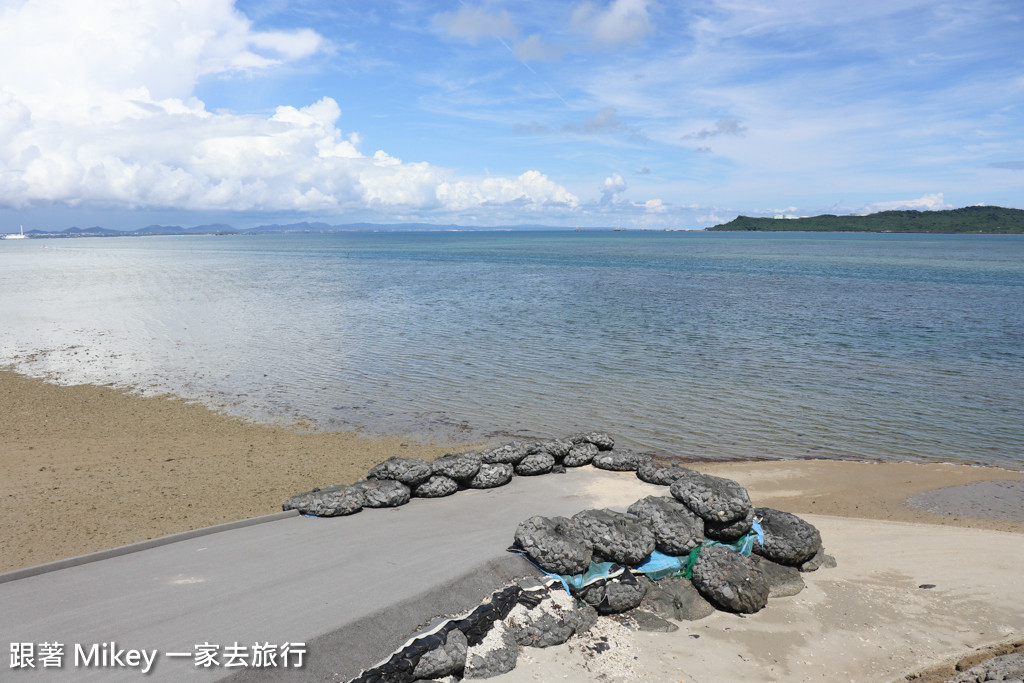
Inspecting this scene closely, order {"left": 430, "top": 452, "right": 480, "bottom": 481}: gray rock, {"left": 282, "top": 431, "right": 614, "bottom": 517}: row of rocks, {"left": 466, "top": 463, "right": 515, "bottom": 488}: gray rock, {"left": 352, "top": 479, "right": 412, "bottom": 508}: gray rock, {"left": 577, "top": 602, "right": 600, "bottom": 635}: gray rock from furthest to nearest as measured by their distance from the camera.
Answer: {"left": 466, "top": 463, "right": 515, "bottom": 488}: gray rock → {"left": 430, "top": 452, "right": 480, "bottom": 481}: gray rock → {"left": 352, "top": 479, "right": 412, "bottom": 508}: gray rock → {"left": 282, "top": 431, "right": 614, "bottom": 517}: row of rocks → {"left": 577, "top": 602, "right": 600, "bottom": 635}: gray rock

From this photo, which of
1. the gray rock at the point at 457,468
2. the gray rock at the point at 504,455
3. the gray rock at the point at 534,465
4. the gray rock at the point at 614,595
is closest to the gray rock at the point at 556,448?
the gray rock at the point at 534,465

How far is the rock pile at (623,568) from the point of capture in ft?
24.2

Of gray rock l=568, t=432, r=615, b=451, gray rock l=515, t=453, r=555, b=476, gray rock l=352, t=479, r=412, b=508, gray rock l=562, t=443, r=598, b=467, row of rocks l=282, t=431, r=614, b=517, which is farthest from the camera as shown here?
gray rock l=568, t=432, r=615, b=451

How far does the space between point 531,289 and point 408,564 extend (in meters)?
45.1

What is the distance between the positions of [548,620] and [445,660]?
1626mm

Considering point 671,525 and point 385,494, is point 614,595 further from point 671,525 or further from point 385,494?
point 385,494

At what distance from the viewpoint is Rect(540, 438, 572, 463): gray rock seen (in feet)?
43.8

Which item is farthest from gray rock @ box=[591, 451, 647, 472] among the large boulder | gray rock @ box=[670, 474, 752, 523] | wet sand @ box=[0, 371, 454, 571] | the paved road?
wet sand @ box=[0, 371, 454, 571]

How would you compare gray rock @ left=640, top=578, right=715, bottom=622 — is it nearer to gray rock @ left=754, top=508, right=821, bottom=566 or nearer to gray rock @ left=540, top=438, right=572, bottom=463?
gray rock @ left=754, top=508, right=821, bottom=566

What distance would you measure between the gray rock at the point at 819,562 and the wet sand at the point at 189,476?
213 centimetres

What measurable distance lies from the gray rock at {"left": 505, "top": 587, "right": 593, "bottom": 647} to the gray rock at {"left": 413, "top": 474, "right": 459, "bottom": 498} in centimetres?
353

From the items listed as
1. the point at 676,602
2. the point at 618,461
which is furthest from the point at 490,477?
the point at 676,602

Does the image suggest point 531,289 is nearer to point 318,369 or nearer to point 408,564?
point 318,369

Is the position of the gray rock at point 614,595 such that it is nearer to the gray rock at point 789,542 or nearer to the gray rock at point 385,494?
the gray rock at point 789,542
